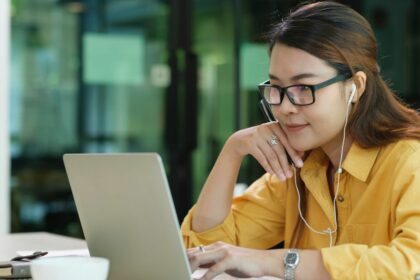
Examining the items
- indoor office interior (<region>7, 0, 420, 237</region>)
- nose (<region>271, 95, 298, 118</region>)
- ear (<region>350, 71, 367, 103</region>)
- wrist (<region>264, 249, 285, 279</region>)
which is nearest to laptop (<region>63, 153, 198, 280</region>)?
wrist (<region>264, 249, 285, 279</region>)

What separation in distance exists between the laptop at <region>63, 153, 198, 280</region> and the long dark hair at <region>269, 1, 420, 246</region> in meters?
0.56

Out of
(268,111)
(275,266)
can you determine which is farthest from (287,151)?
(275,266)

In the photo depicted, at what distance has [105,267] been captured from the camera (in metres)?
1.25

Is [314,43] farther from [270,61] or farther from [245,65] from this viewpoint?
[245,65]

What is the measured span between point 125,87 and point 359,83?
285 centimetres

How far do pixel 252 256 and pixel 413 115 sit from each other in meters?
0.57

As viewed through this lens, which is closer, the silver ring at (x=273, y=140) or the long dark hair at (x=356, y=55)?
the long dark hair at (x=356, y=55)

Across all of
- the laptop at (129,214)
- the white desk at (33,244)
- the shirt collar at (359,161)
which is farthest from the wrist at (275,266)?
the white desk at (33,244)

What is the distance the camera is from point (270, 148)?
6.19 ft

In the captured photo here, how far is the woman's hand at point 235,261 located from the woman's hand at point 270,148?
380mm

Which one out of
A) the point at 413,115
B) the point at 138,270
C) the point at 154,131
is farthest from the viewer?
the point at 154,131

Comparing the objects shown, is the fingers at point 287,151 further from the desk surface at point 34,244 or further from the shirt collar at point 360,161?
the desk surface at point 34,244

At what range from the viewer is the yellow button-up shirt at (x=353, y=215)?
4.81ft

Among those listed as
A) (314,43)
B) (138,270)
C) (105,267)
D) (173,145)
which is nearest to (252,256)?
(138,270)
